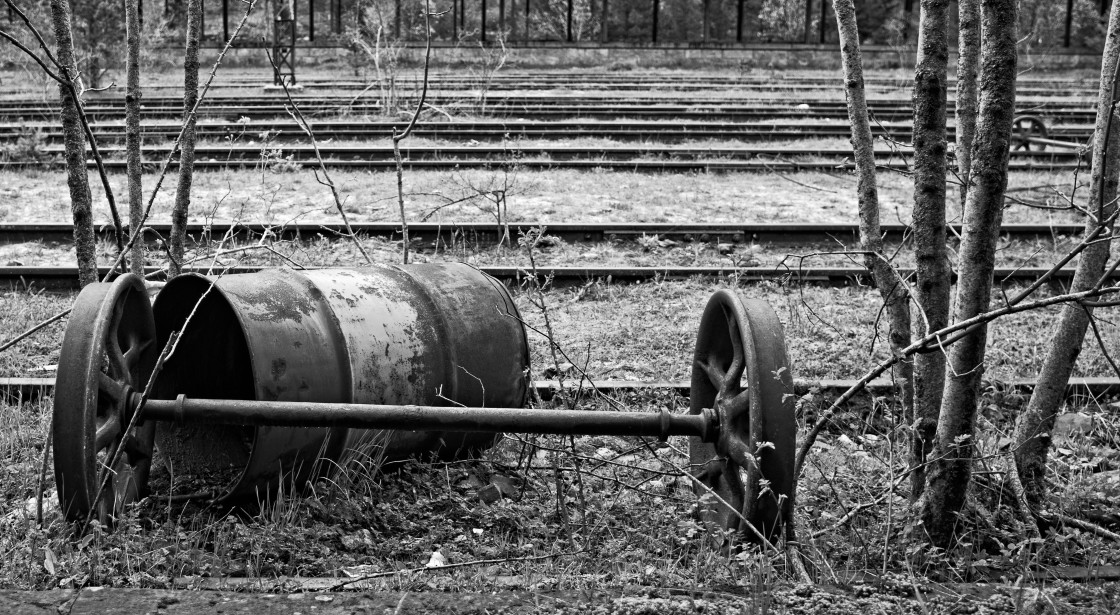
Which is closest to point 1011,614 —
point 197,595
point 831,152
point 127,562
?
point 197,595

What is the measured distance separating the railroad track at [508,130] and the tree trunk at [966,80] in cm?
1096

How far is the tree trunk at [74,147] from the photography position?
424 centimetres

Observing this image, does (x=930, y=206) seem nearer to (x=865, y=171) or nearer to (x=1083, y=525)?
(x=865, y=171)

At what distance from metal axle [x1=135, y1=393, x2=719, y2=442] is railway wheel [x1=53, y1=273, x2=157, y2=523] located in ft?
0.37

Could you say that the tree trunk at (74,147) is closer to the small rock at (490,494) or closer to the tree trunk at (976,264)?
the small rock at (490,494)

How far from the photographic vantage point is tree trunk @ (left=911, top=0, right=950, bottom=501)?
343 centimetres

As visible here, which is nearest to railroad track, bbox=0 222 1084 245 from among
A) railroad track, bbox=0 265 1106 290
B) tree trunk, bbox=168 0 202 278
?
railroad track, bbox=0 265 1106 290

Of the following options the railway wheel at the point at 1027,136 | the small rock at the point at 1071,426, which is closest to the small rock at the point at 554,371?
the small rock at the point at 1071,426

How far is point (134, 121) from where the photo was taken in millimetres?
5441

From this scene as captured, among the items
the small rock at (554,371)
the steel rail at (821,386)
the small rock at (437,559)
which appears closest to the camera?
the small rock at (437,559)

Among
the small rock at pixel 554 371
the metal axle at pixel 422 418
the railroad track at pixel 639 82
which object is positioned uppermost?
the railroad track at pixel 639 82

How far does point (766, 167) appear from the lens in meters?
12.5

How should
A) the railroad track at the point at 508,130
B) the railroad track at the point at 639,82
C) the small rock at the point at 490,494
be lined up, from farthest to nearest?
the railroad track at the point at 639,82
the railroad track at the point at 508,130
the small rock at the point at 490,494

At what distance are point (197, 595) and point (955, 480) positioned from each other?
2.47 m
